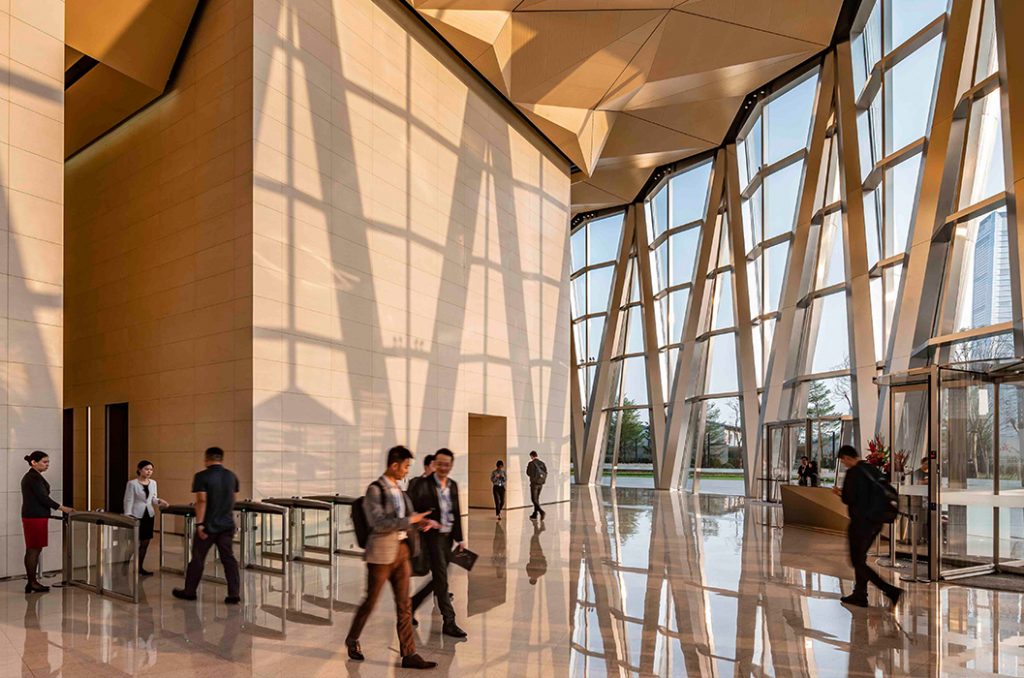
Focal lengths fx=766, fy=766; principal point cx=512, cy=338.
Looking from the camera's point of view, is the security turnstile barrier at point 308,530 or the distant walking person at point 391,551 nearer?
the distant walking person at point 391,551

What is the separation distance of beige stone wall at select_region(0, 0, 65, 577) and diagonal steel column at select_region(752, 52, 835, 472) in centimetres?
1732

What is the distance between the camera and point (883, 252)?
683 inches

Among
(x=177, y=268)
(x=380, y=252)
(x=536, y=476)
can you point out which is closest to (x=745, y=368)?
(x=536, y=476)

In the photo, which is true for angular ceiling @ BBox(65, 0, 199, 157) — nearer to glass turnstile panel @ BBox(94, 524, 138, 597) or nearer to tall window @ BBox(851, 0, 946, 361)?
glass turnstile panel @ BBox(94, 524, 138, 597)

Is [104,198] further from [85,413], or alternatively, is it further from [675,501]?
[675,501]

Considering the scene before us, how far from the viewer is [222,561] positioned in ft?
25.5

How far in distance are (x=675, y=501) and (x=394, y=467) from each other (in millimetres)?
Result: 19088

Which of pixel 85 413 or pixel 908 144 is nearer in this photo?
pixel 85 413

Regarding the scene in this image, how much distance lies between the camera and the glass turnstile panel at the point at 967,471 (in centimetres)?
964

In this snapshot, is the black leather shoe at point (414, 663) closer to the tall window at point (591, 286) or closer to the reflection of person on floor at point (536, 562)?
the reflection of person on floor at point (536, 562)

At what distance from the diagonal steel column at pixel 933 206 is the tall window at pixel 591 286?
1979 centimetres

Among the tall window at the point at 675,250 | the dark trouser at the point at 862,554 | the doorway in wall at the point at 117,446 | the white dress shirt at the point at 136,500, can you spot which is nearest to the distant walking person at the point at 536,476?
the doorway in wall at the point at 117,446

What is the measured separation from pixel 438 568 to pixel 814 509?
433 inches

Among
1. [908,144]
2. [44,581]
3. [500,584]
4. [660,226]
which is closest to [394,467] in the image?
[500,584]
